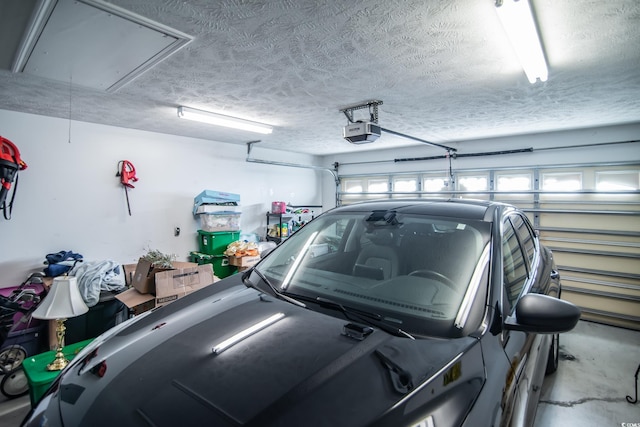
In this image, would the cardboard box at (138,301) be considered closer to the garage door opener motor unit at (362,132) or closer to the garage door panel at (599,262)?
the garage door opener motor unit at (362,132)

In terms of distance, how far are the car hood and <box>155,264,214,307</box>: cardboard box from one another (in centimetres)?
187

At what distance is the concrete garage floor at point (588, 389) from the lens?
223 centimetres

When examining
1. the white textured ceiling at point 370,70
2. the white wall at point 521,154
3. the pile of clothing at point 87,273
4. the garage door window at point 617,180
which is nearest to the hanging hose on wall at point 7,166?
the white textured ceiling at point 370,70

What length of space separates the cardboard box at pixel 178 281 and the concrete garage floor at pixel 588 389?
123 cm

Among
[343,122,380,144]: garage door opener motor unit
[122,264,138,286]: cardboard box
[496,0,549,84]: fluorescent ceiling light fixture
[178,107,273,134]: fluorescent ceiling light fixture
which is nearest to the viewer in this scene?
[496,0,549,84]: fluorescent ceiling light fixture

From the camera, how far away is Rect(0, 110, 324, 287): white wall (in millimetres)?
3559

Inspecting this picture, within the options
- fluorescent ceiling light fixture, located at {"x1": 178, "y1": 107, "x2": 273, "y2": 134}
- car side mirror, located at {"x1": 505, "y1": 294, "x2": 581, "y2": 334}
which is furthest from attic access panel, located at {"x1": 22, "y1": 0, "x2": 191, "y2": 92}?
car side mirror, located at {"x1": 505, "y1": 294, "x2": 581, "y2": 334}

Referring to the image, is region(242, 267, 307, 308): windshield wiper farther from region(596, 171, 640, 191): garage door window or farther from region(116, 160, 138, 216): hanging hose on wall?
region(596, 171, 640, 191): garage door window

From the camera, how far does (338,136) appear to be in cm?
505

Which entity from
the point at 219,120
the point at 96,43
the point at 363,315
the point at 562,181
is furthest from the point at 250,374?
the point at 562,181

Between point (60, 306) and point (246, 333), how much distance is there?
184 centimetres

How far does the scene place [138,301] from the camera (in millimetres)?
2881

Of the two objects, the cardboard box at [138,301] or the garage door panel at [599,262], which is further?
the garage door panel at [599,262]

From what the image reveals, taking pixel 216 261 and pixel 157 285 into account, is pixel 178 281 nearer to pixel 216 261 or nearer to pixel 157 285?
pixel 157 285
